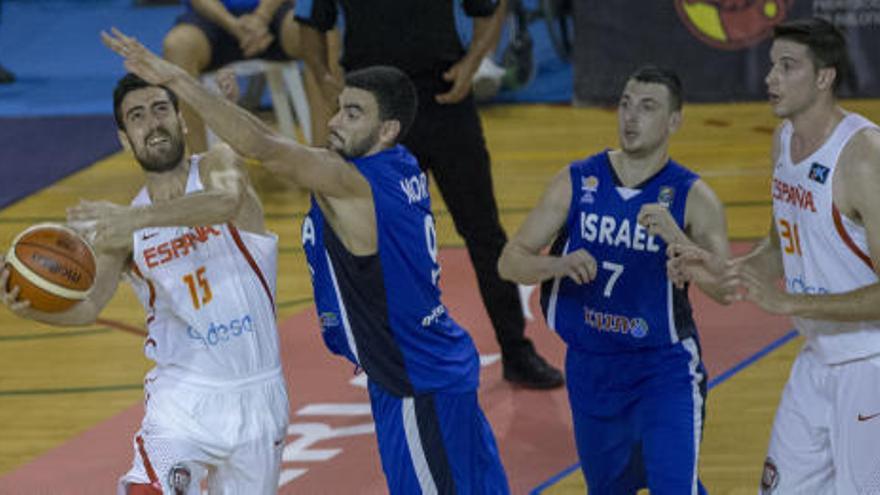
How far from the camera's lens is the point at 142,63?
5.42 meters

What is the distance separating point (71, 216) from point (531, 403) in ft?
12.0

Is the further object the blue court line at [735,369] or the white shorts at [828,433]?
the blue court line at [735,369]

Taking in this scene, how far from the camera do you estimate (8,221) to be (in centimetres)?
1243

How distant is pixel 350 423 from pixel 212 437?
2.43 meters

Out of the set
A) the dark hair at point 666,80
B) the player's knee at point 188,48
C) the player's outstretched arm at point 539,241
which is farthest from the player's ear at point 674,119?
the player's knee at point 188,48

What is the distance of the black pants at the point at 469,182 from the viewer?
883 cm

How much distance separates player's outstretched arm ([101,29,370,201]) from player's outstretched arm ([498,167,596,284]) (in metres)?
0.73

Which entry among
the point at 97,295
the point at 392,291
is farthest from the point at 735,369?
the point at 97,295

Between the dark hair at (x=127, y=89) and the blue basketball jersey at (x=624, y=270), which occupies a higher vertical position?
the dark hair at (x=127, y=89)

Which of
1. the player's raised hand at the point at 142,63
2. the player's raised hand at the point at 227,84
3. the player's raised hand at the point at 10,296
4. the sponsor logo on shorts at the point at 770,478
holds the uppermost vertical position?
the player's raised hand at the point at 142,63

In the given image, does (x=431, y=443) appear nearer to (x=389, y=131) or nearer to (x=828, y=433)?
(x=389, y=131)

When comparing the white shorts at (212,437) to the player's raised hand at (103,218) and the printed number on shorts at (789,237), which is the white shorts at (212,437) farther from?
the printed number on shorts at (789,237)

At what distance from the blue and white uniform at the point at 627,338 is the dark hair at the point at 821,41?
0.67m

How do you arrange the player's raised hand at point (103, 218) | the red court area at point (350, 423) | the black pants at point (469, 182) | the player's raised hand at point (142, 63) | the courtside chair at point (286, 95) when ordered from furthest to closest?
1. the courtside chair at point (286, 95)
2. the black pants at point (469, 182)
3. the red court area at point (350, 423)
4. the player's raised hand at point (103, 218)
5. the player's raised hand at point (142, 63)
